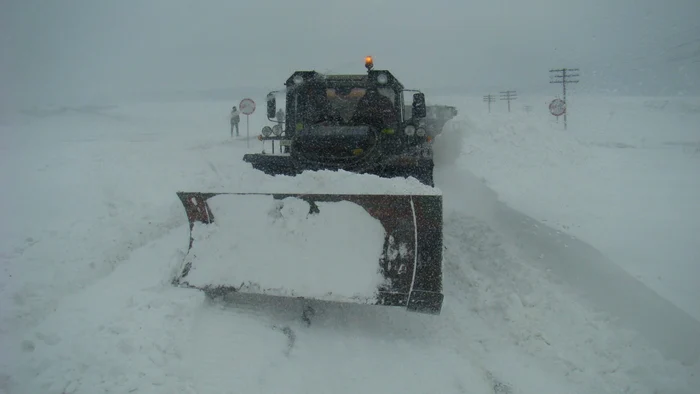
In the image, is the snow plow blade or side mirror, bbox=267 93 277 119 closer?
the snow plow blade

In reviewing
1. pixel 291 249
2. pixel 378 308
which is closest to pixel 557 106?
pixel 378 308

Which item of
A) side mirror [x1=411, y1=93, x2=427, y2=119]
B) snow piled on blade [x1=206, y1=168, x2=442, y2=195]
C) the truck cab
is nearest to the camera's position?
snow piled on blade [x1=206, y1=168, x2=442, y2=195]

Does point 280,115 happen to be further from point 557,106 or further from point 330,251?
point 557,106

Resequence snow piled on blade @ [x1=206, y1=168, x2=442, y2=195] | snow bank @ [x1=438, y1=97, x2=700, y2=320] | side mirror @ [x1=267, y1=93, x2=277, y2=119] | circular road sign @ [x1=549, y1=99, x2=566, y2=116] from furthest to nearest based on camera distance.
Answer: circular road sign @ [x1=549, y1=99, x2=566, y2=116] < side mirror @ [x1=267, y1=93, x2=277, y2=119] < snow bank @ [x1=438, y1=97, x2=700, y2=320] < snow piled on blade @ [x1=206, y1=168, x2=442, y2=195]

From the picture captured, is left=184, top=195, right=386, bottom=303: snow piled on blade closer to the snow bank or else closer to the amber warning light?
the snow bank

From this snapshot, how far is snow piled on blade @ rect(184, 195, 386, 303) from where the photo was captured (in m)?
4.09

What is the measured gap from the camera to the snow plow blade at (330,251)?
159 inches

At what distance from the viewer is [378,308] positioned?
15.5 ft

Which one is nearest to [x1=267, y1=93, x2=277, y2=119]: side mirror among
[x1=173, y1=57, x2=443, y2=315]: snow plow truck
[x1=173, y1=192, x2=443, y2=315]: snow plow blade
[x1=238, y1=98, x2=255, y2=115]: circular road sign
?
[x1=173, y1=57, x2=443, y2=315]: snow plow truck

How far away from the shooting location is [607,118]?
73.3 ft

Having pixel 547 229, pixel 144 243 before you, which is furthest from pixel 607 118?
pixel 144 243

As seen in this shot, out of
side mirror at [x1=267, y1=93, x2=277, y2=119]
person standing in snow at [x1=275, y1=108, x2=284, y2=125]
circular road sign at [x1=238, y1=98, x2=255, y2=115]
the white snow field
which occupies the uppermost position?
circular road sign at [x1=238, y1=98, x2=255, y2=115]

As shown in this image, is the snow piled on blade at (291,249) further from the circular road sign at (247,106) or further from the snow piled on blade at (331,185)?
the circular road sign at (247,106)

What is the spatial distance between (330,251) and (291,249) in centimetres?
38
